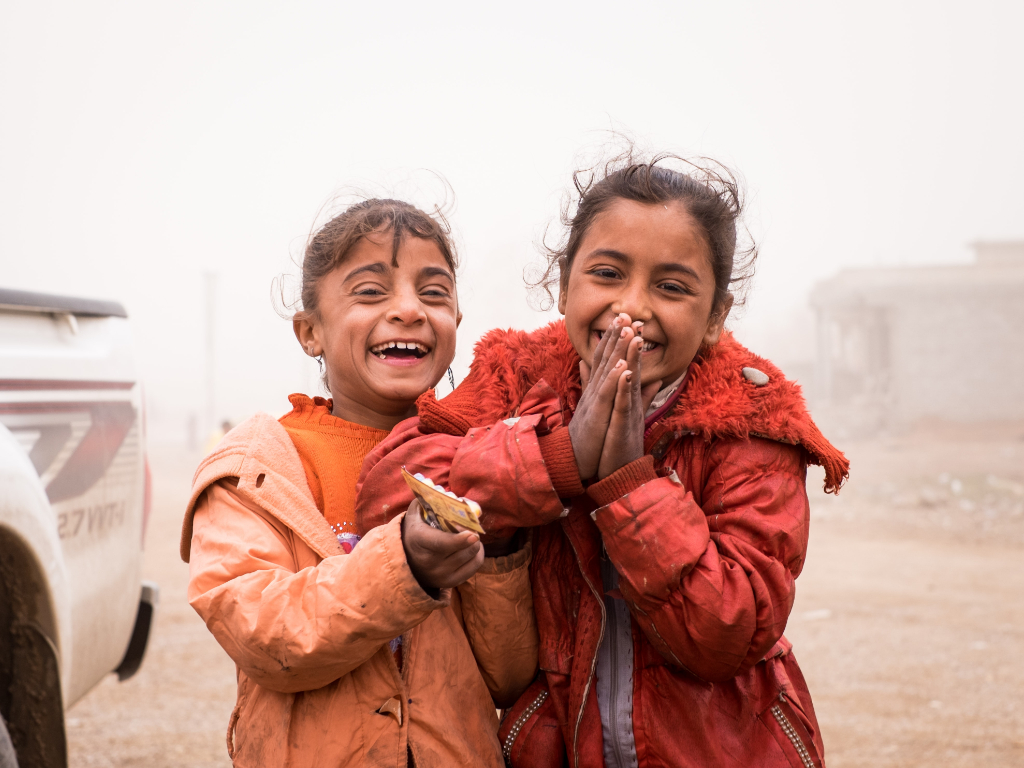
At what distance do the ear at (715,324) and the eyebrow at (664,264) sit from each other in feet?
0.46

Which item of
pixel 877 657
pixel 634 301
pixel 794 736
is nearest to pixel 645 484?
pixel 634 301

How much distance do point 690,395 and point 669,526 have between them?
0.30m

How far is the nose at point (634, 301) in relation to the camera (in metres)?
1.60

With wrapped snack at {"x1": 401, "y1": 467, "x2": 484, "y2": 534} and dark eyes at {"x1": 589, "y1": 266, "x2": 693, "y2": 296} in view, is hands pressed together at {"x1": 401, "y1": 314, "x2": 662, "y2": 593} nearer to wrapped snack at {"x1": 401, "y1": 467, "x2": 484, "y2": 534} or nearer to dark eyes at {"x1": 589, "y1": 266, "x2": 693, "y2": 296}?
wrapped snack at {"x1": 401, "y1": 467, "x2": 484, "y2": 534}

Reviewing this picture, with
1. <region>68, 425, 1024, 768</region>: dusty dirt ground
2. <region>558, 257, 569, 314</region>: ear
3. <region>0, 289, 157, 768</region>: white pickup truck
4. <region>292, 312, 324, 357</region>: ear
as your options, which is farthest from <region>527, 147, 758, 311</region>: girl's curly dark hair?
<region>68, 425, 1024, 768</region>: dusty dirt ground

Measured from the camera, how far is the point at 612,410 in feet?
4.82

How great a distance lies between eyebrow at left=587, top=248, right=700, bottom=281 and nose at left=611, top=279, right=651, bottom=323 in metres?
0.05

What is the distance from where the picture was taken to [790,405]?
159cm

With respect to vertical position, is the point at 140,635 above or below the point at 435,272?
below

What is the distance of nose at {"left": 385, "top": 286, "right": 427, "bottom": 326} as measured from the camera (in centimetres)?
184

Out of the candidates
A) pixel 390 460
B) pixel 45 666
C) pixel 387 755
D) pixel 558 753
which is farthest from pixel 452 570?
pixel 45 666

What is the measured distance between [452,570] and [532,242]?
101 centimetres

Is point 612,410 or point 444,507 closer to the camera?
point 444,507

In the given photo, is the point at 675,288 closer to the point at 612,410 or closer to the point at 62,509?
the point at 612,410
